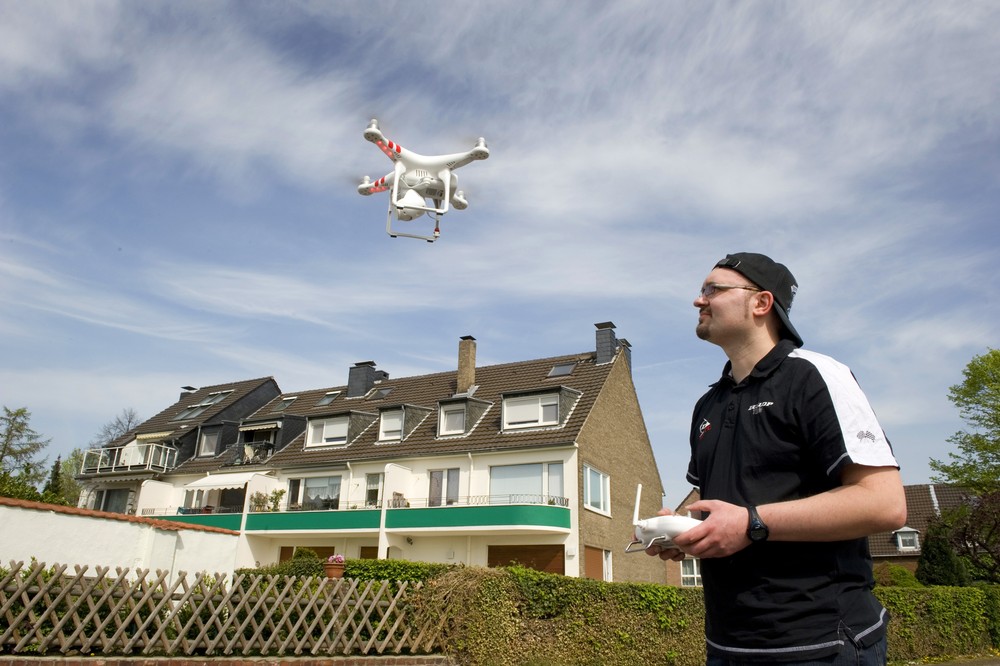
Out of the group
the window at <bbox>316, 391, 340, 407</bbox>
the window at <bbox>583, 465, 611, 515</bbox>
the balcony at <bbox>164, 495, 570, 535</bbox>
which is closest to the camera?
the balcony at <bbox>164, 495, 570, 535</bbox>

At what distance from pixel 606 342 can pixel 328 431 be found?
14462 millimetres

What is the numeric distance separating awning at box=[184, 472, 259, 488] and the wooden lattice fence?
2424 cm

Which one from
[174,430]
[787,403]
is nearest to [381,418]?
[174,430]

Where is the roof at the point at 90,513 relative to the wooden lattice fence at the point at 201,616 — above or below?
above

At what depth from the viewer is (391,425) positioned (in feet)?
116

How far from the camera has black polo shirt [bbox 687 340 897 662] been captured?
238 centimetres

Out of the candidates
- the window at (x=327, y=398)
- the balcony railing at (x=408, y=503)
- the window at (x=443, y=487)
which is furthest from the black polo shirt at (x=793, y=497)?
the window at (x=327, y=398)

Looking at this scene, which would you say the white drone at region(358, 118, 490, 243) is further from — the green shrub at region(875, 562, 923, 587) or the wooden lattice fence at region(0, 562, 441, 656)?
the green shrub at region(875, 562, 923, 587)

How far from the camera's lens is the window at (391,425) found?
116 ft

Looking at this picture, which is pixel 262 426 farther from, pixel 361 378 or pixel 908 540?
pixel 908 540

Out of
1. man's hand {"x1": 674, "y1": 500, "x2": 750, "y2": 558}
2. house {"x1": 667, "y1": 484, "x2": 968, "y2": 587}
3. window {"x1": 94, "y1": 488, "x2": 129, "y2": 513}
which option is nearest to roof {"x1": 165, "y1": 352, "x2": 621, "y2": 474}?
window {"x1": 94, "y1": 488, "x2": 129, "y2": 513}

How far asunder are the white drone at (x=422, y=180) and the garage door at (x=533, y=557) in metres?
19.7

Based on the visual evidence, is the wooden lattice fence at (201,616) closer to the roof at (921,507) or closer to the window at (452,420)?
the window at (452,420)

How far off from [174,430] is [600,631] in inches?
1424
